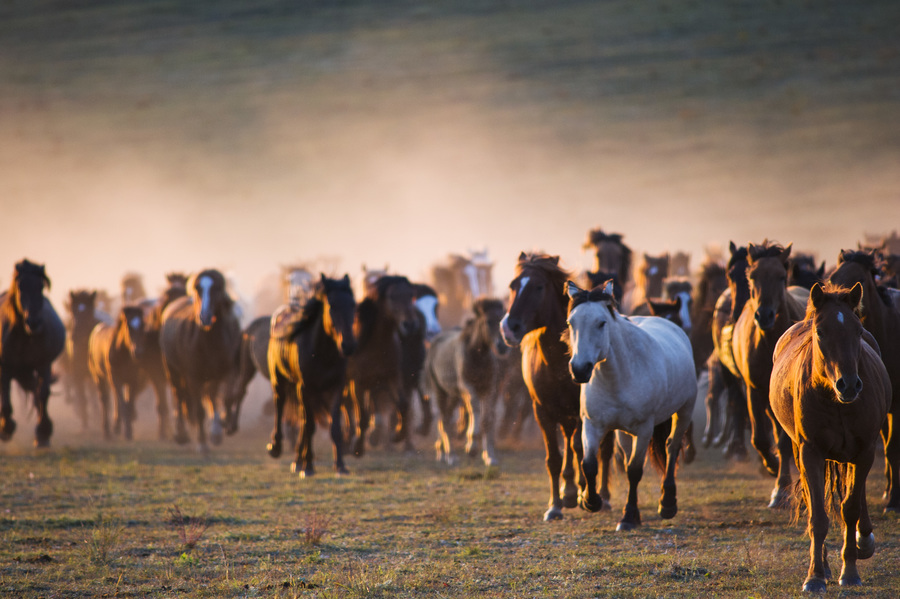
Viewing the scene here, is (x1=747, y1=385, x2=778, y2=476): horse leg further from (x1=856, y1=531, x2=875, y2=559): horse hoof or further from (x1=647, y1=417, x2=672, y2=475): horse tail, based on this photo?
(x1=856, y1=531, x2=875, y2=559): horse hoof

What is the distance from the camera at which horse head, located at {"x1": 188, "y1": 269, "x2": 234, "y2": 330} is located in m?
14.8

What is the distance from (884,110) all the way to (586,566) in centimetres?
6030

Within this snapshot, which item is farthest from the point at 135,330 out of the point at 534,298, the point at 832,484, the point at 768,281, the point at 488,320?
the point at 832,484

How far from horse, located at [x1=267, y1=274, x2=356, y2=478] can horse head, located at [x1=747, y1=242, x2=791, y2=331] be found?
17.9ft

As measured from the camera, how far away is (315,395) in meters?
12.2

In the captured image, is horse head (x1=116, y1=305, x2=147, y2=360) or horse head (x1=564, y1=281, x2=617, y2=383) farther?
horse head (x1=116, y1=305, x2=147, y2=360)

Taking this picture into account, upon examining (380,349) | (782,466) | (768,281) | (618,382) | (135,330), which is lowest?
(782,466)

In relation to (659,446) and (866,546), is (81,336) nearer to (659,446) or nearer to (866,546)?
(659,446)

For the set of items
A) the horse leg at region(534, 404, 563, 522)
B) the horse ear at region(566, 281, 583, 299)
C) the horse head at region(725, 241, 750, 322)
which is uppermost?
the horse head at region(725, 241, 750, 322)

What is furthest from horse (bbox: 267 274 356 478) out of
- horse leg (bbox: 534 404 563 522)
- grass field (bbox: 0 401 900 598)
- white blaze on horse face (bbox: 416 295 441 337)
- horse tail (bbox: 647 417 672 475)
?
horse tail (bbox: 647 417 672 475)

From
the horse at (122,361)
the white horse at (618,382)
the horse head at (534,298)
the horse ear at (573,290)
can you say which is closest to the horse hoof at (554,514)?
the white horse at (618,382)

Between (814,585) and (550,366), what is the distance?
3.42m

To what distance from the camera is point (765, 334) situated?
816 centimetres

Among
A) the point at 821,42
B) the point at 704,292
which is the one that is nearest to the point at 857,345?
the point at 704,292
